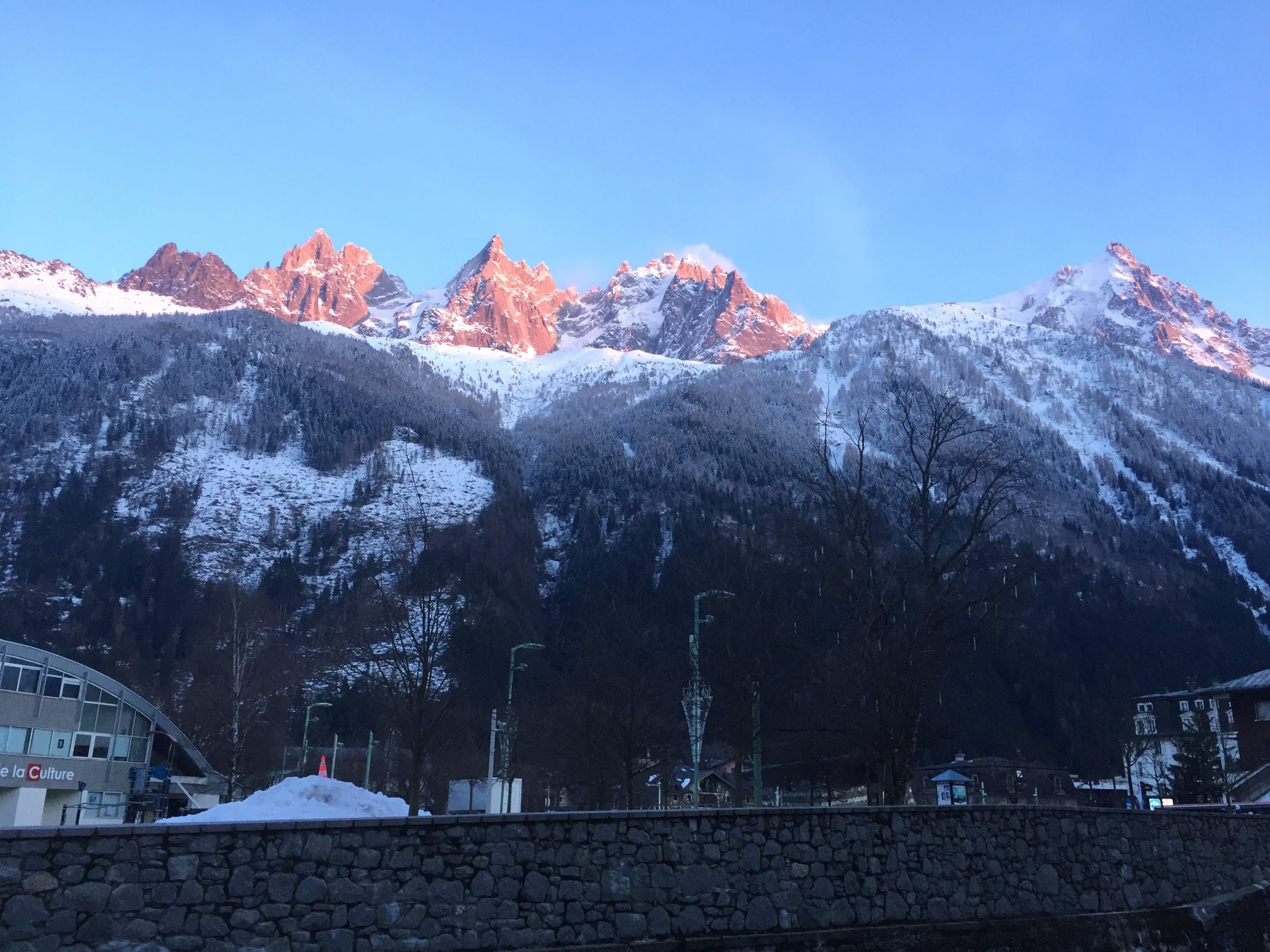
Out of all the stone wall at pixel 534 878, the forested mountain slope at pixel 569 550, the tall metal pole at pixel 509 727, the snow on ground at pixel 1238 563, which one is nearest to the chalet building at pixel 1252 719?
the forested mountain slope at pixel 569 550

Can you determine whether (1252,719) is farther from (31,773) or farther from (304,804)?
(31,773)

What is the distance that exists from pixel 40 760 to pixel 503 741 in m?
18.9

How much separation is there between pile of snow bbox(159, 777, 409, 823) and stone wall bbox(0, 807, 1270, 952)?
2061mm

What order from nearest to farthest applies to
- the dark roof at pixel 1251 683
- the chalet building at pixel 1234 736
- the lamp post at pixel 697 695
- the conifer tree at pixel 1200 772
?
the lamp post at pixel 697 695 → the chalet building at pixel 1234 736 → the conifer tree at pixel 1200 772 → the dark roof at pixel 1251 683

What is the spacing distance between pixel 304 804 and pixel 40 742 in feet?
104

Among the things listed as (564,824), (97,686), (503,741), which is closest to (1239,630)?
(503,741)

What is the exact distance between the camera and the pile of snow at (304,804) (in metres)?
13.3

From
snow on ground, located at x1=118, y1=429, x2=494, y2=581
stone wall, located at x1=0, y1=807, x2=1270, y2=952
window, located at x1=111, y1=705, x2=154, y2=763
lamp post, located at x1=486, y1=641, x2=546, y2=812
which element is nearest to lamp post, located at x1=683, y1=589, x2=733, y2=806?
lamp post, located at x1=486, y1=641, x2=546, y2=812

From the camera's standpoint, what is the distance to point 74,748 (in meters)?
41.6

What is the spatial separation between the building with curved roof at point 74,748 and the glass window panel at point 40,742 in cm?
3

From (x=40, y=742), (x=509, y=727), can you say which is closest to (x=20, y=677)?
(x=40, y=742)

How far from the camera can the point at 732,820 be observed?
13609mm

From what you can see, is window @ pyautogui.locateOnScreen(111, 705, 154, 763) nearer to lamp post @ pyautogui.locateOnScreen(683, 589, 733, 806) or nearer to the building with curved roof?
the building with curved roof

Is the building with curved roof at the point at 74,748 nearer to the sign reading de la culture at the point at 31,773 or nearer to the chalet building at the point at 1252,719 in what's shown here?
the sign reading de la culture at the point at 31,773
